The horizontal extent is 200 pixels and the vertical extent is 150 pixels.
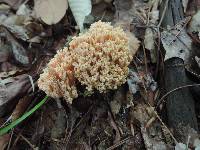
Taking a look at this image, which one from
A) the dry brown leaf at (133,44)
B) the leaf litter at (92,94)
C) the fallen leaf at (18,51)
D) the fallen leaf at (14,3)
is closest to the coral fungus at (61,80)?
the leaf litter at (92,94)

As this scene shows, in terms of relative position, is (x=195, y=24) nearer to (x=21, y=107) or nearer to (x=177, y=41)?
(x=177, y=41)

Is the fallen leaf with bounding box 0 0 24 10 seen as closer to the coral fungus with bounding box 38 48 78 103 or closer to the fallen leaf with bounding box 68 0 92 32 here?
the fallen leaf with bounding box 68 0 92 32

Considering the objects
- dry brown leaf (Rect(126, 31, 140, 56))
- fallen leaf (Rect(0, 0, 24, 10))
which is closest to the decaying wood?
dry brown leaf (Rect(126, 31, 140, 56))

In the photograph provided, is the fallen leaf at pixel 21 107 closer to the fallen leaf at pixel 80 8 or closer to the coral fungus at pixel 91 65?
the coral fungus at pixel 91 65

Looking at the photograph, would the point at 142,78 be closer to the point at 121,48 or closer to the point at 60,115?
the point at 121,48

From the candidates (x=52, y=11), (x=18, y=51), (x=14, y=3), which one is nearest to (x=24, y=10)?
(x=14, y=3)
